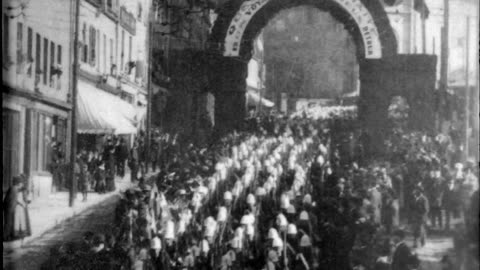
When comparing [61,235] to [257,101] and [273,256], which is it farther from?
[257,101]

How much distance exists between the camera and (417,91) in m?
14.3

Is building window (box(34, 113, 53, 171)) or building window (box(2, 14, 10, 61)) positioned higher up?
building window (box(2, 14, 10, 61))

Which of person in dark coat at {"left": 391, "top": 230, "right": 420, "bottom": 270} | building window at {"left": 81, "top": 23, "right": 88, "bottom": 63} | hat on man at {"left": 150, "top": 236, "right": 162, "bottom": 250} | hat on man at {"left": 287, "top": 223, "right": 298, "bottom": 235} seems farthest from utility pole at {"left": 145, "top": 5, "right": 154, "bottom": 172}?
person in dark coat at {"left": 391, "top": 230, "right": 420, "bottom": 270}

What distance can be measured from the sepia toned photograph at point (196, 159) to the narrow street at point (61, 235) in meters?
0.02

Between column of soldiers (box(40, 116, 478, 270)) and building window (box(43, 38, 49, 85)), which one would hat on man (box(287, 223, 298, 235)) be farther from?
building window (box(43, 38, 49, 85))

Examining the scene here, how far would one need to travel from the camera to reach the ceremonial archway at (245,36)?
736 inches

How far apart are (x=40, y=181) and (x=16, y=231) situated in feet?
2.92

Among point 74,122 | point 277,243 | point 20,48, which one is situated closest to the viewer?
point 20,48

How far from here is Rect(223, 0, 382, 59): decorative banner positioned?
1867 cm

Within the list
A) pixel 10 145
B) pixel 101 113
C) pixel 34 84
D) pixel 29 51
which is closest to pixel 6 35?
pixel 29 51

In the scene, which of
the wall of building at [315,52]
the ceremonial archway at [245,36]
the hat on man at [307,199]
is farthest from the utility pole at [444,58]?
the wall of building at [315,52]

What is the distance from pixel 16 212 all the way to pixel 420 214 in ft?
20.0

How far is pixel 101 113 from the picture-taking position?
12.1 meters

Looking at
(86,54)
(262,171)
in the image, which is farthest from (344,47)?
(86,54)
